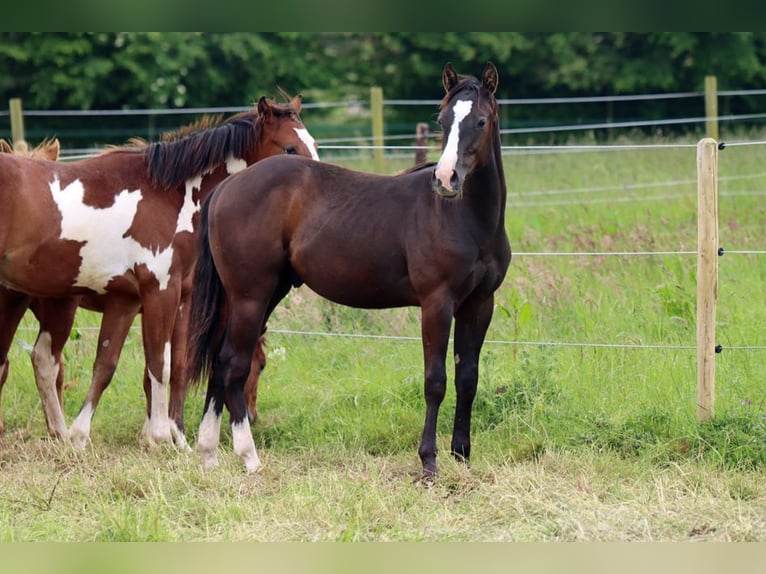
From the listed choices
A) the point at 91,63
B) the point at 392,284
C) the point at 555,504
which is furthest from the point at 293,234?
the point at 91,63

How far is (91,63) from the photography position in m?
16.0

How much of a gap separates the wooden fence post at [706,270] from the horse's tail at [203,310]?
2664mm

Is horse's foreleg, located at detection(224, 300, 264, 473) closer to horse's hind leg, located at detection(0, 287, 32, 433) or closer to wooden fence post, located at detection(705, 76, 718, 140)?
horse's hind leg, located at detection(0, 287, 32, 433)

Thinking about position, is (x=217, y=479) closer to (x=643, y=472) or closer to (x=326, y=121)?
A: (x=643, y=472)

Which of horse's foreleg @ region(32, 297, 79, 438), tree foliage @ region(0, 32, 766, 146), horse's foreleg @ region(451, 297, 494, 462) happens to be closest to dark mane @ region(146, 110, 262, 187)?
horse's foreleg @ region(32, 297, 79, 438)

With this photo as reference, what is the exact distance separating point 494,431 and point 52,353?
8.65 feet

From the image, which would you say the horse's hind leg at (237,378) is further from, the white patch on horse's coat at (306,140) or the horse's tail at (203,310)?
the white patch on horse's coat at (306,140)

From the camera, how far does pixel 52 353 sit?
589cm

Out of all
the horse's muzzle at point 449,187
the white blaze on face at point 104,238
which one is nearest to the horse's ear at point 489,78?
the horse's muzzle at point 449,187

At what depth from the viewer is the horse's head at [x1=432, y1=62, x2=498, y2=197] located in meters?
4.47

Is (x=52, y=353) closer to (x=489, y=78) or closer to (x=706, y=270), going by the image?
(x=489, y=78)

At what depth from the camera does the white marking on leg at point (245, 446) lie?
5.23 meters

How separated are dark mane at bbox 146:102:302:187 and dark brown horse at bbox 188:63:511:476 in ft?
1.71

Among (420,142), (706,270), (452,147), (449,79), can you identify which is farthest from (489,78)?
(420,142)
